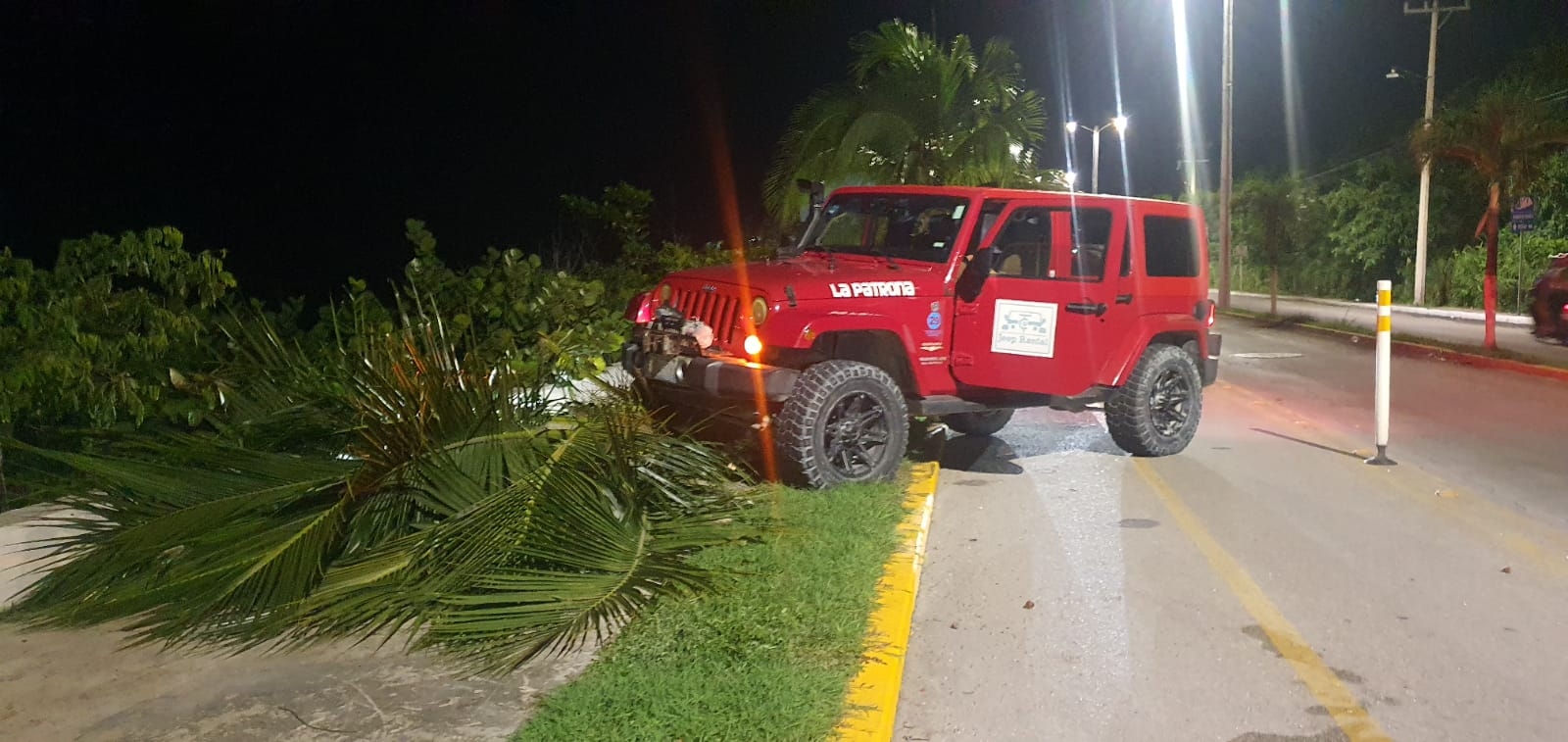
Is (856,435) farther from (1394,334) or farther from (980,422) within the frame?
(1394,334)

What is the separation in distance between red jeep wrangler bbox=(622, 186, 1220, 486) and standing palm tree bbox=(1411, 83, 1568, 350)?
10.6 meters

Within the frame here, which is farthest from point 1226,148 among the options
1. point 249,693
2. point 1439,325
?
point 249,693

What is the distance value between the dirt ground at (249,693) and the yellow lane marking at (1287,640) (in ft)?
8.98

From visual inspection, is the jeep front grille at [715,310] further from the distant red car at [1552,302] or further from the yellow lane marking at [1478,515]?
the distant red car at [1552,302]

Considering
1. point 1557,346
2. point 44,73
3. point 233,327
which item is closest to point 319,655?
point 233,327

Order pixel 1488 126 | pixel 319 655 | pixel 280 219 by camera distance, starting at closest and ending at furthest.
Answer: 1. pixel 319 655
2. pixel 280 219
3. pixel 1488 126

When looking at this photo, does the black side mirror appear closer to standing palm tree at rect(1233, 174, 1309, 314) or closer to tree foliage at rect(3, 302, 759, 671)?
tree foliage at rect(3, 302, 759, 671)

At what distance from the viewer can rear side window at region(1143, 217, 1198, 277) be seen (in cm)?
905

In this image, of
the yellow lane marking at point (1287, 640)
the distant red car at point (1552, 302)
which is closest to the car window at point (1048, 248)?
the yellow lane marking at point (1287, 640)

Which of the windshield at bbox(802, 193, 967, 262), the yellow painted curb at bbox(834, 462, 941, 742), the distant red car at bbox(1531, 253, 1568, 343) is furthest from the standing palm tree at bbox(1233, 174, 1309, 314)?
the yellow painted curb at bbox(834, 462, 941, 742)

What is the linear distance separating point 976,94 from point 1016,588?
14876mm

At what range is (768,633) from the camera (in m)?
4.82

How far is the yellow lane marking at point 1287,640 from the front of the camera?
4.42m

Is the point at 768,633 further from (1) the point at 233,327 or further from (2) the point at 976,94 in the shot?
(2) the point at 976,94
